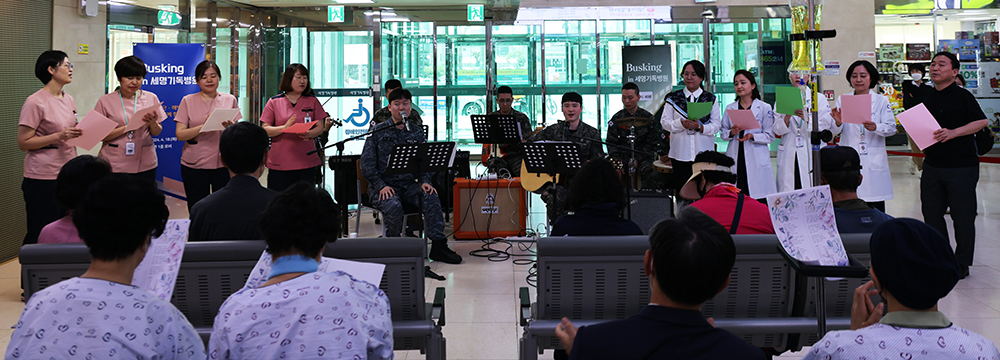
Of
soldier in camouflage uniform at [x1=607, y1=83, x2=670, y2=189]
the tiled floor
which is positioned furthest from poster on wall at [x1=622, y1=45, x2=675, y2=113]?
the tiled floor

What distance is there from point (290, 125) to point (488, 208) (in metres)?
1.99

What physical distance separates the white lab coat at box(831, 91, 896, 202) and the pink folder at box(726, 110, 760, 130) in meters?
0.64

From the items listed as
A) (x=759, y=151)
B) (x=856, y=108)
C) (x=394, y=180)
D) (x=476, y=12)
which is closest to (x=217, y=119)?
(x=394, y=180)

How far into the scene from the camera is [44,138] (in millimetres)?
4441

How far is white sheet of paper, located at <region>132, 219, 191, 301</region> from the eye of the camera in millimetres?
1591

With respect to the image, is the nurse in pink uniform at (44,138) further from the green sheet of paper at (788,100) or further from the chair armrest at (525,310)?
the green sheet of paper at (788,100)

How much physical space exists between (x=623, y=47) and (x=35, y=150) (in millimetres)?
7046

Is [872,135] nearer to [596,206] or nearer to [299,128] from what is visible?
[596,206]

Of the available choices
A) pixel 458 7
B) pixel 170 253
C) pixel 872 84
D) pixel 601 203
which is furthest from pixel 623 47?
pixel 170 253

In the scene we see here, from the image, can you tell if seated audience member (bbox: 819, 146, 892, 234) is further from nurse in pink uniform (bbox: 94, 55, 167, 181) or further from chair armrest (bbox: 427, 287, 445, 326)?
nurse in pink uniform (bbox: 94, 55, 167, 181)

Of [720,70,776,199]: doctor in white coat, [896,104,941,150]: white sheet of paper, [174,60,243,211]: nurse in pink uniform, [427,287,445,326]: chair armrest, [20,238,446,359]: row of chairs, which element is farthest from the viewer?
[720,70,776,199]: doctor in white coat

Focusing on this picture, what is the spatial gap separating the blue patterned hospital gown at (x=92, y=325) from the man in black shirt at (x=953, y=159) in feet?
15.9

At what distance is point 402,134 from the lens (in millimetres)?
5484

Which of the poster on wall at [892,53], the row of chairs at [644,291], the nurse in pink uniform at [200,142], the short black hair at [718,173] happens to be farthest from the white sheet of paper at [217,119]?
the poster on wall at [892,53]
